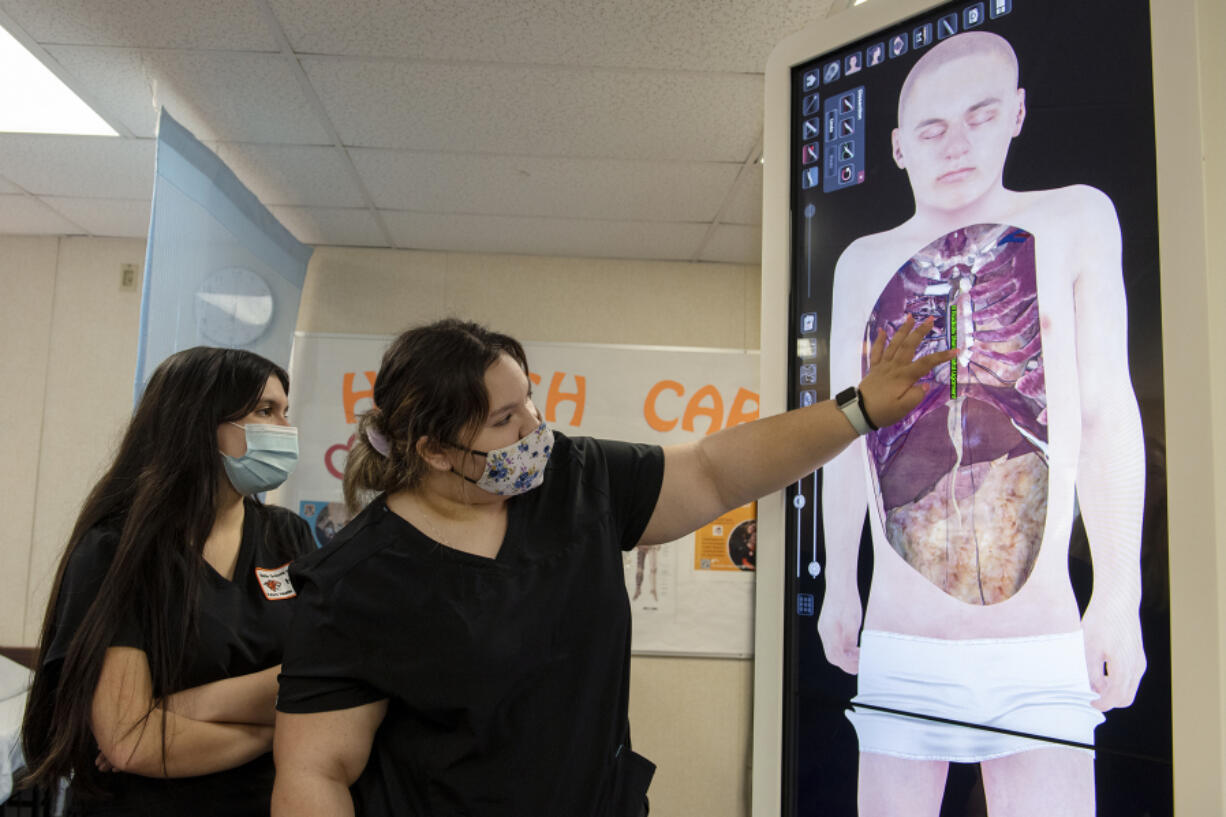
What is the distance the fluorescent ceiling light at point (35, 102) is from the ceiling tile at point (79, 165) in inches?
2.1

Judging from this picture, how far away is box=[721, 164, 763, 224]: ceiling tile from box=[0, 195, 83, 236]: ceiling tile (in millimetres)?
2450

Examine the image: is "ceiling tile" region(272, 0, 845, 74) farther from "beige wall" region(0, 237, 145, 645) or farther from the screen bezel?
"beige wall" region(0, 237, 145, 645)

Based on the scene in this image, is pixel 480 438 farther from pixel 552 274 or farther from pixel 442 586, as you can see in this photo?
pixel 552 274

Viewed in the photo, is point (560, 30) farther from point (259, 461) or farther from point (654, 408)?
point (654, 408)

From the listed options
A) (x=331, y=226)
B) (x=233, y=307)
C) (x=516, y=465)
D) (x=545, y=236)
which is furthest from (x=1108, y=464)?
(x=331, y=226)

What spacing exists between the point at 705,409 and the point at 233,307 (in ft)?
5.88

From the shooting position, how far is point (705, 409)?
334 centimetres

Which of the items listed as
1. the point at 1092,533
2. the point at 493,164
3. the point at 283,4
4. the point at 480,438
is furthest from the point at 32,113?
the point at 1092,533

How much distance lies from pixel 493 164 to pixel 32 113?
4.10ft

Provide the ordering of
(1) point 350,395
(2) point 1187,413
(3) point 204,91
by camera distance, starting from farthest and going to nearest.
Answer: (1) point 350,395 < (3) point 204,91 < (2) point 1187,413

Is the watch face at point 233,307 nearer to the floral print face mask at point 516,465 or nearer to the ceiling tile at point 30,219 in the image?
the ceiling tile at point 30,219

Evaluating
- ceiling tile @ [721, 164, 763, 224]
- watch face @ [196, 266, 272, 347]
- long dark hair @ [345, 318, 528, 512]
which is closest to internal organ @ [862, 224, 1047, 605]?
long dark hair @ [345, 318, 528, 512]

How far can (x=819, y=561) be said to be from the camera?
97 centimetres

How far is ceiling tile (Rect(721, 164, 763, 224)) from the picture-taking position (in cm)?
250
